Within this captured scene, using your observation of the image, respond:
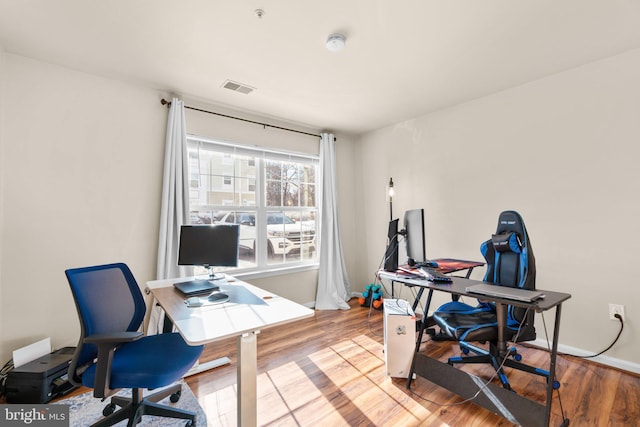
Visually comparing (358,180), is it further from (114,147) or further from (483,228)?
(114,147)

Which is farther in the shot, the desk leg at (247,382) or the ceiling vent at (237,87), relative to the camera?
the ceiling vent at (237,87)

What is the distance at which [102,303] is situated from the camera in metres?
1.59

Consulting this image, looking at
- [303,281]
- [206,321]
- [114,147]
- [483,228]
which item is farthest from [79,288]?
[483,228]

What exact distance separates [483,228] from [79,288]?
3389mm

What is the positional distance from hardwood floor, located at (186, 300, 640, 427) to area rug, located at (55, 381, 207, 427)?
0.06m

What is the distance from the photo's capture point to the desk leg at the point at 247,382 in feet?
4.32

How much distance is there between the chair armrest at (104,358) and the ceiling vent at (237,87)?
2.27 m

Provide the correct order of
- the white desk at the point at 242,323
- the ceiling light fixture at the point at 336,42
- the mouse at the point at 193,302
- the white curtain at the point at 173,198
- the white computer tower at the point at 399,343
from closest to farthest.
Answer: the white desk at the point at 242,323
the mouse at the point at 193,302
the ceiling light fixture at the point at 336,42
the white computer tower at the point at 399,343
the white curtain at the point at 173,198

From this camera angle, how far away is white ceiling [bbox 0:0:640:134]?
69.1 inches

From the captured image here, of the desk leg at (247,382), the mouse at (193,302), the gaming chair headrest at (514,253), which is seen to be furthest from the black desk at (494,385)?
the mouse at (193,302)

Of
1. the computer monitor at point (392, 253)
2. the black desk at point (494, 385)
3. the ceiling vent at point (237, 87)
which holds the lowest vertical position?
the black desk at point (494, 385)

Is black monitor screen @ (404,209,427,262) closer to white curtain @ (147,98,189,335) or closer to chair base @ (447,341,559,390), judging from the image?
chair base @ (447,341,559,390)

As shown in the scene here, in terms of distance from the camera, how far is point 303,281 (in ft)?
12.8

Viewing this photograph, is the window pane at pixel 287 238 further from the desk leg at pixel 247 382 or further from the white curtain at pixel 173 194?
the desk leg at pixel 247 382
